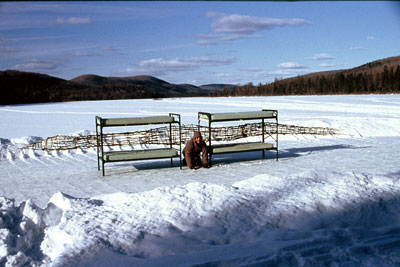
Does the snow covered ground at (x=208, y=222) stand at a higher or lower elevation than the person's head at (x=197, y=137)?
lower

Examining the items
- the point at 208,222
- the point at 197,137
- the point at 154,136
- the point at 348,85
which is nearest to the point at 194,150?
the point at 197,137

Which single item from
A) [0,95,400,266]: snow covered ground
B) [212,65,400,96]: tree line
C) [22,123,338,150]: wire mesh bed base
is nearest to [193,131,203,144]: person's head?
[0,95,400,266]: snow covered ground

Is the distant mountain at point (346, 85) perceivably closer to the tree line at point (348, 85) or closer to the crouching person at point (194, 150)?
the tree line at point (348, 85)

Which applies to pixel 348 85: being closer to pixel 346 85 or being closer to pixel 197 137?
pixel 346 85

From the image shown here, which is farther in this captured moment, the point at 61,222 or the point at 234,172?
the point at 234,172

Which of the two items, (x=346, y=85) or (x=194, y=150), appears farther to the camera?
(x=346, y=85)

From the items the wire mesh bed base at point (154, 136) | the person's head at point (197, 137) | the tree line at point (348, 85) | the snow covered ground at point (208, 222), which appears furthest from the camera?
the tree line at point (348, 85)

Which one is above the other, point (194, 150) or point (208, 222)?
point (194, 150)

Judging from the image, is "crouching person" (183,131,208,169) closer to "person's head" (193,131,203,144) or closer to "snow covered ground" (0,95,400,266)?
"person's head" (193,131,203,144)

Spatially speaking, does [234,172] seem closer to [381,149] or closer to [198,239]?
[198,239]

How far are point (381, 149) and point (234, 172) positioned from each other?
19.9 feet

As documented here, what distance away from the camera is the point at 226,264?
477 centimetres

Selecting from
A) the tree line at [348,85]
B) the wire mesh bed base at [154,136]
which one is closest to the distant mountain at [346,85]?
the tree line at [348,85]

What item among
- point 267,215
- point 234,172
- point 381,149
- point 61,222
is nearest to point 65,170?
point 234,172
